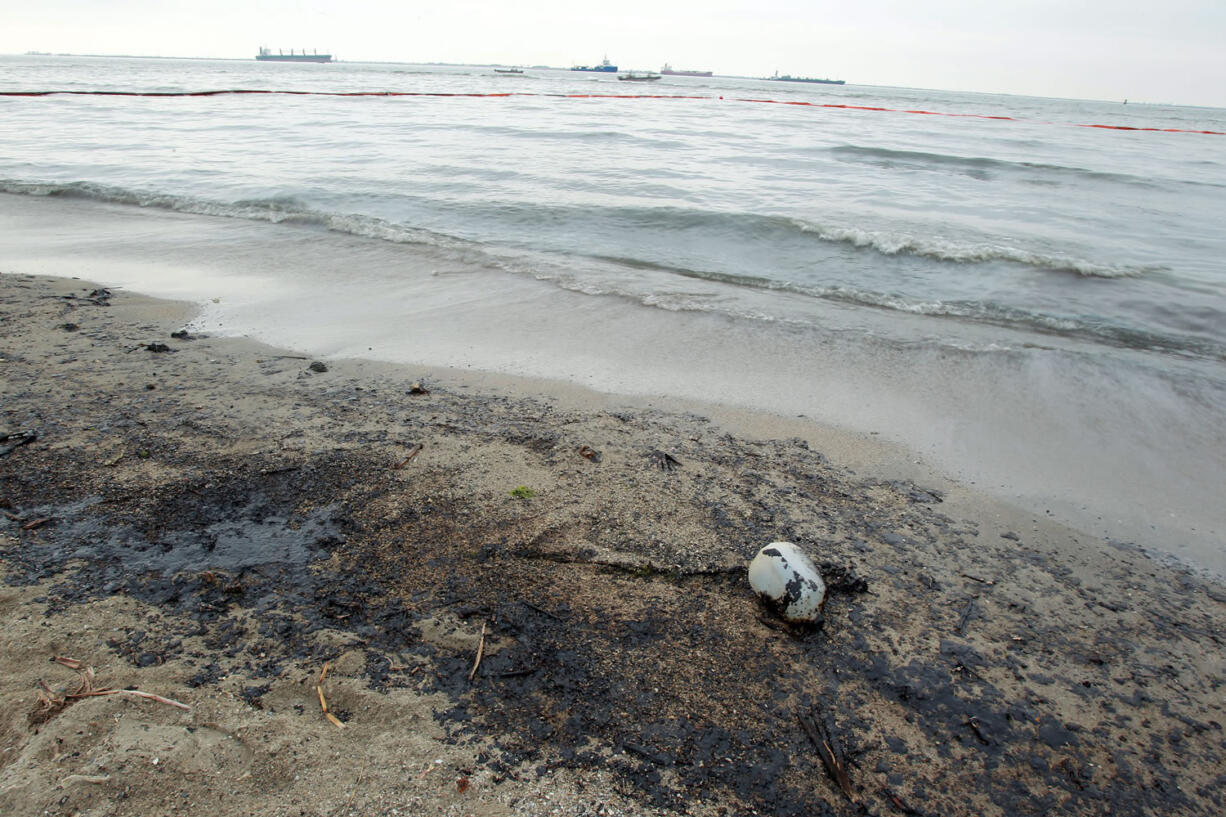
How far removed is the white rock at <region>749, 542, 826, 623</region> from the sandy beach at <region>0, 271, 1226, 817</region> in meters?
0.06

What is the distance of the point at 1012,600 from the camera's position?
245 cm

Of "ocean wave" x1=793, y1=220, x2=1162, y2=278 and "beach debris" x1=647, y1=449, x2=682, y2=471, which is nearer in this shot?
"beach debris" x1=647, y1=449, x2=682, y2=471

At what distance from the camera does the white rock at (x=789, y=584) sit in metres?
2.23

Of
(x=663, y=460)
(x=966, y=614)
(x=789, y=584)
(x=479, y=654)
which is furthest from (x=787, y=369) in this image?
(x=479, y=654)

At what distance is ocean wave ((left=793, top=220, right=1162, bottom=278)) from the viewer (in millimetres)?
7371

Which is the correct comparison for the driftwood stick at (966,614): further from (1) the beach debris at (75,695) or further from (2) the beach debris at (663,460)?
(1) the beach debris at (75,695)

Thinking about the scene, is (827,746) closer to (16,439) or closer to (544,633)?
(544,633)

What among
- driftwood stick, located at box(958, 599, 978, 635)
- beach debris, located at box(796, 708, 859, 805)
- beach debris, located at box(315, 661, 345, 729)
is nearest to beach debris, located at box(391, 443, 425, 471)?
beach debris, located at box(315, 661, 345, 729)

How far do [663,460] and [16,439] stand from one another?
2.92 metres

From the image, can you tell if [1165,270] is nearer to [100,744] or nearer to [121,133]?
[100,744]

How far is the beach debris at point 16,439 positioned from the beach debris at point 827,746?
340 centimetres

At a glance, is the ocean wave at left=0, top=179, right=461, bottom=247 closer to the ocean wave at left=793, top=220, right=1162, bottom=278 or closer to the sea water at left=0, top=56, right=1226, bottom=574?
the sea water at left=0, top=56, right=1226, bottom=574

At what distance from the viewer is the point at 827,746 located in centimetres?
184

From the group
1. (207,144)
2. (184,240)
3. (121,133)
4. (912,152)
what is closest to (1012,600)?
(184,240)
